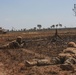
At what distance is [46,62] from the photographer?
1434cm

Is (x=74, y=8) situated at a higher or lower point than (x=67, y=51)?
higher

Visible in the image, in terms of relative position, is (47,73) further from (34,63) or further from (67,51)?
(67,51)

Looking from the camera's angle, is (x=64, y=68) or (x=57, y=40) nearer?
(x=64, y=68)

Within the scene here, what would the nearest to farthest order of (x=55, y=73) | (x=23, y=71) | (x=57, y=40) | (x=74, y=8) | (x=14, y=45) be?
(x=55, y=73), (x=23, y=71), (x=14, y=45), (x=57, y=40), (x=74, y=8)

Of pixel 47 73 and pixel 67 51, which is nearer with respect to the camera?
pixel 47 73

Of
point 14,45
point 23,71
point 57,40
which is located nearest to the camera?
point 23,71

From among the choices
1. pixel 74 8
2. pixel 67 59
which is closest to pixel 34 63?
pixel 67 59

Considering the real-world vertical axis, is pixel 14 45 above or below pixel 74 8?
below

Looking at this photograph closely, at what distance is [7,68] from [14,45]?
1171 centimetres

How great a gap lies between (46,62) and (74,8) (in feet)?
156

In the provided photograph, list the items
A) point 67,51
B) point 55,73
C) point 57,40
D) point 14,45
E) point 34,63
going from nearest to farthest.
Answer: point 55,73 → point 34,63 → point 67,51 → point 14,45 → point 57,40

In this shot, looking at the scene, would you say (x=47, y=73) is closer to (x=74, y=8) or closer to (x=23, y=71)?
(x=23, y=71)

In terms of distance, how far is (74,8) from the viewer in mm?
60531

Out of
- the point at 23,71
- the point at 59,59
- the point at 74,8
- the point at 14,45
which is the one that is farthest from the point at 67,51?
the point at 74,8
